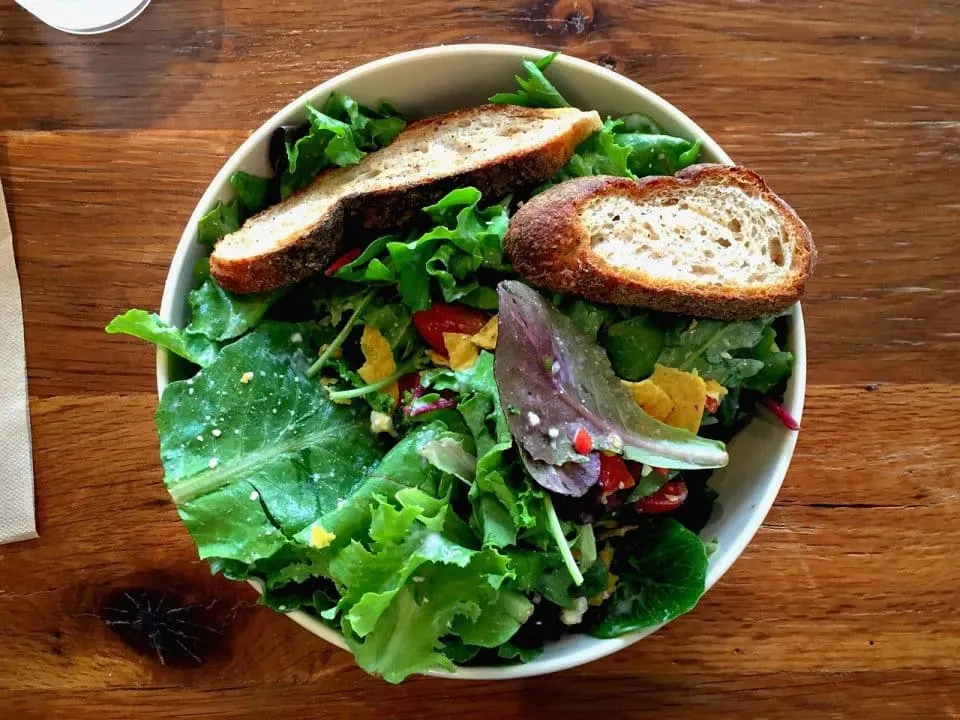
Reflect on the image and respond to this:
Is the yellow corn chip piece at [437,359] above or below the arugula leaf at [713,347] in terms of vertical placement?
below

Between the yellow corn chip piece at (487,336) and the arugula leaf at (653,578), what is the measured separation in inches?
14.9

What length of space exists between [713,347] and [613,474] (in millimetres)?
235

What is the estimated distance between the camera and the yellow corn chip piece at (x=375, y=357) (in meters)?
1.23

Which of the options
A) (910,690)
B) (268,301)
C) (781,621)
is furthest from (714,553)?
(268,301)

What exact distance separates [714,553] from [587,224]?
519 millimetres

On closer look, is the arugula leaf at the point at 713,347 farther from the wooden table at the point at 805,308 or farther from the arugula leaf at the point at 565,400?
the wooden table at the point at 805,308


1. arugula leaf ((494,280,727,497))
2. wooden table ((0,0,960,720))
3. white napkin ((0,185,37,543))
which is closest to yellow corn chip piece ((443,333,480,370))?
arugula leaf ((494,280,727,497))

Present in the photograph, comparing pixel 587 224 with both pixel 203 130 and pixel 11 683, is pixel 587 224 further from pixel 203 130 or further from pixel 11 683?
Answer: pixel 11 683

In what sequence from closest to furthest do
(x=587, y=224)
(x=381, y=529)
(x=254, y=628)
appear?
1. (x=381, y=529)
2. (x=587, y=224)
3. (x=254, y=628)

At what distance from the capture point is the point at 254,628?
1438 mm

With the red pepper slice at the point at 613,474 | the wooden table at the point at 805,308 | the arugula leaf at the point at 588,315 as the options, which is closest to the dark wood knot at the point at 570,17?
the wooden table at the point at 805,308

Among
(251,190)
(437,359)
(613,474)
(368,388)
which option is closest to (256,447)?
(368,388)

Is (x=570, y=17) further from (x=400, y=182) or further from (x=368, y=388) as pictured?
(x=368, y=388)

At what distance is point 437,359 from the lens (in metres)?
Result: 1.23
